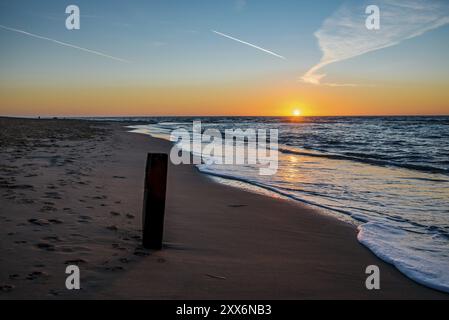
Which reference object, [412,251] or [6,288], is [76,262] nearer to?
[6,288]

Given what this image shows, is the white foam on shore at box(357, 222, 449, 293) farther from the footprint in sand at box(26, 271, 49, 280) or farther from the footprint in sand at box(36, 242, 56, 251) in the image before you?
the footprint in sand at box(36, 242, 56, 251)

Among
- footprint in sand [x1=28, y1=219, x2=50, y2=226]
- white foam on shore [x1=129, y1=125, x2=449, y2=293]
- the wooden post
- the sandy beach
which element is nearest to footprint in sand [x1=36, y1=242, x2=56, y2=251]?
the sandy beach

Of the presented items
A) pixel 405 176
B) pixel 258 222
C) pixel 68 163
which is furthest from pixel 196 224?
pixel 405 176

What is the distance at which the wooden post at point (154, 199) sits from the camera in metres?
4.43

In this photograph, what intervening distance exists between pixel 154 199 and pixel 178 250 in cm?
75

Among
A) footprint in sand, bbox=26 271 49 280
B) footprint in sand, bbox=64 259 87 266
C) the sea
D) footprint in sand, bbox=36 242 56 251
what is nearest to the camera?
footprint in sand, bbox=26 271 49 280

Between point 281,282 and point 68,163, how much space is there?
29.8 feet

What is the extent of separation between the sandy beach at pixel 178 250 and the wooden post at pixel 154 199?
176mm

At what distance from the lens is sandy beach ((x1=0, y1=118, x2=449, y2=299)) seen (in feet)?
11.6

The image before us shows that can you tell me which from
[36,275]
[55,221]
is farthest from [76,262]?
[55,221]

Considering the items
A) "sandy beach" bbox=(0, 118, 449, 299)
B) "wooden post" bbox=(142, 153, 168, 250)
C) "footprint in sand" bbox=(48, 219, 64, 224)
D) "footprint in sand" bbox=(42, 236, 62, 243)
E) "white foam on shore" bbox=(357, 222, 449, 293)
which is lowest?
"white foam on shore" bbox=(357, 222, 449, 293)

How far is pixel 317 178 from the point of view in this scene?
38.7 ft

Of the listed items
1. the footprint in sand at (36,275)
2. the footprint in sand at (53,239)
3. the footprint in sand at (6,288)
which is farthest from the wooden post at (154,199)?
the footprint in sand at (6,288)

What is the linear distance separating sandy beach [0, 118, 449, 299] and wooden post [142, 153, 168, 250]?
18cm
